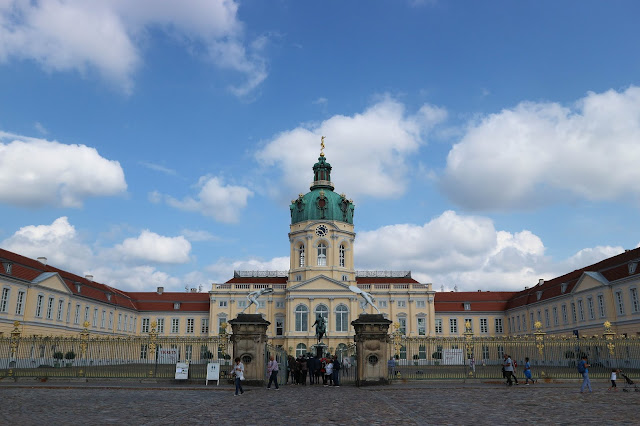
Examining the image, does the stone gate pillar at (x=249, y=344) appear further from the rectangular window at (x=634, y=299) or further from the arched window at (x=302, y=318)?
the arched window at (x=302, y=318)

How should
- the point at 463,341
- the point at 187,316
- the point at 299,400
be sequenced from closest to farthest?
1. the point at 299,400
2. the point at 463,341
3. the point at 187,316

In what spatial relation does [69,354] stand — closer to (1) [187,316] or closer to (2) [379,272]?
(1) [187,316]

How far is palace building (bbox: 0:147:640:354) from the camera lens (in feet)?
171

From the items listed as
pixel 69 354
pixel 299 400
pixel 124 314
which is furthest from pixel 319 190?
pixel 299 400

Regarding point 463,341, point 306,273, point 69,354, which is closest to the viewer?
point 463,341

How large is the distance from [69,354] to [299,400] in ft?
63.1

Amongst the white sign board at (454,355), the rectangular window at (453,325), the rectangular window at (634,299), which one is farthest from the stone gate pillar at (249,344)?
the rectangular window at (453,325)

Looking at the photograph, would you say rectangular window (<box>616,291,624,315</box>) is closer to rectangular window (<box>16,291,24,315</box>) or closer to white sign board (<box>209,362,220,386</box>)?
white sign board (<box>209,362,220,386</box>)

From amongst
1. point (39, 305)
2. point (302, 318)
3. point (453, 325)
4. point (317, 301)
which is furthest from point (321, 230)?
point (39, 305)

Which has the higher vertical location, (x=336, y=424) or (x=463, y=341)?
(x=463, y=341)

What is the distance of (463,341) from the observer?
27375mm

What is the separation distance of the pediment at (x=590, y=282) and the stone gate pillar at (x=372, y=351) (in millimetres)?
32846

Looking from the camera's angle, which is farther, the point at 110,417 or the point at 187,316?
the point at 187,316

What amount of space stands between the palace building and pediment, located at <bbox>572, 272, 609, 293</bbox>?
0.16 meters
